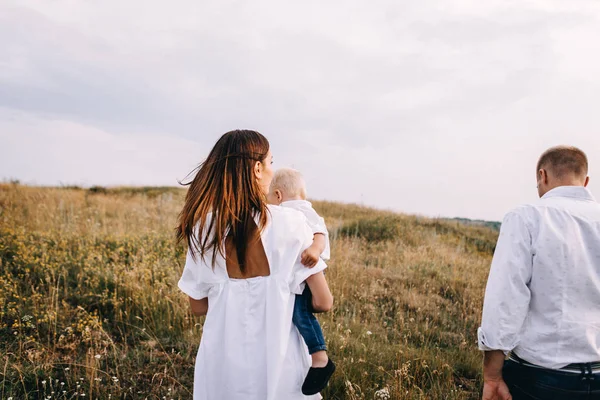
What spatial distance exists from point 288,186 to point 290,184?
19mm

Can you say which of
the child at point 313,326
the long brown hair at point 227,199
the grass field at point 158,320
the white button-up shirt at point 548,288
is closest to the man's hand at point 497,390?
the white button-up shirt at point 548,288

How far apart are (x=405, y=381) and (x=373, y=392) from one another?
45 centimetres

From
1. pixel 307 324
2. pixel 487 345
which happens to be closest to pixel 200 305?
pixel 307 324

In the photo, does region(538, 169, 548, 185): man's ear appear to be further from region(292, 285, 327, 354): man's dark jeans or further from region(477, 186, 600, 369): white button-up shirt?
region(292, 285, 327, 354): man's dark jeans

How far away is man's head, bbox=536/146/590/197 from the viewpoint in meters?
2.43

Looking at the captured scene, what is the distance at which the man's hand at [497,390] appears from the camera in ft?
7.75

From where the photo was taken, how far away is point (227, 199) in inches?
84.2

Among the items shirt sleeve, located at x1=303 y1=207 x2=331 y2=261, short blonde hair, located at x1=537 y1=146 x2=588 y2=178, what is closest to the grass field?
shirt sleeve, located at x1=303 y1=207 x2=331 y2=261

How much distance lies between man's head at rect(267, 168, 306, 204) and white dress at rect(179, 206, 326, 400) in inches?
22.2

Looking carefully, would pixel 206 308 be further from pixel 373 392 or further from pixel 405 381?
pixel 405 381

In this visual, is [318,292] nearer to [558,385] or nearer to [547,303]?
[547,303]

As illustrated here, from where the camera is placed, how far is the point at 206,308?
95.3 inches

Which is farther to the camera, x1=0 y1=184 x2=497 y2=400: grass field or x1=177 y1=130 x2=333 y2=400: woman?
x1=0 y1=184 x2=497 y2=400: grass field

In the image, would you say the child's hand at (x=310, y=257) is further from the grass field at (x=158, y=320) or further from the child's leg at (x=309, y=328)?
the grass field at (x=158, y=320)
